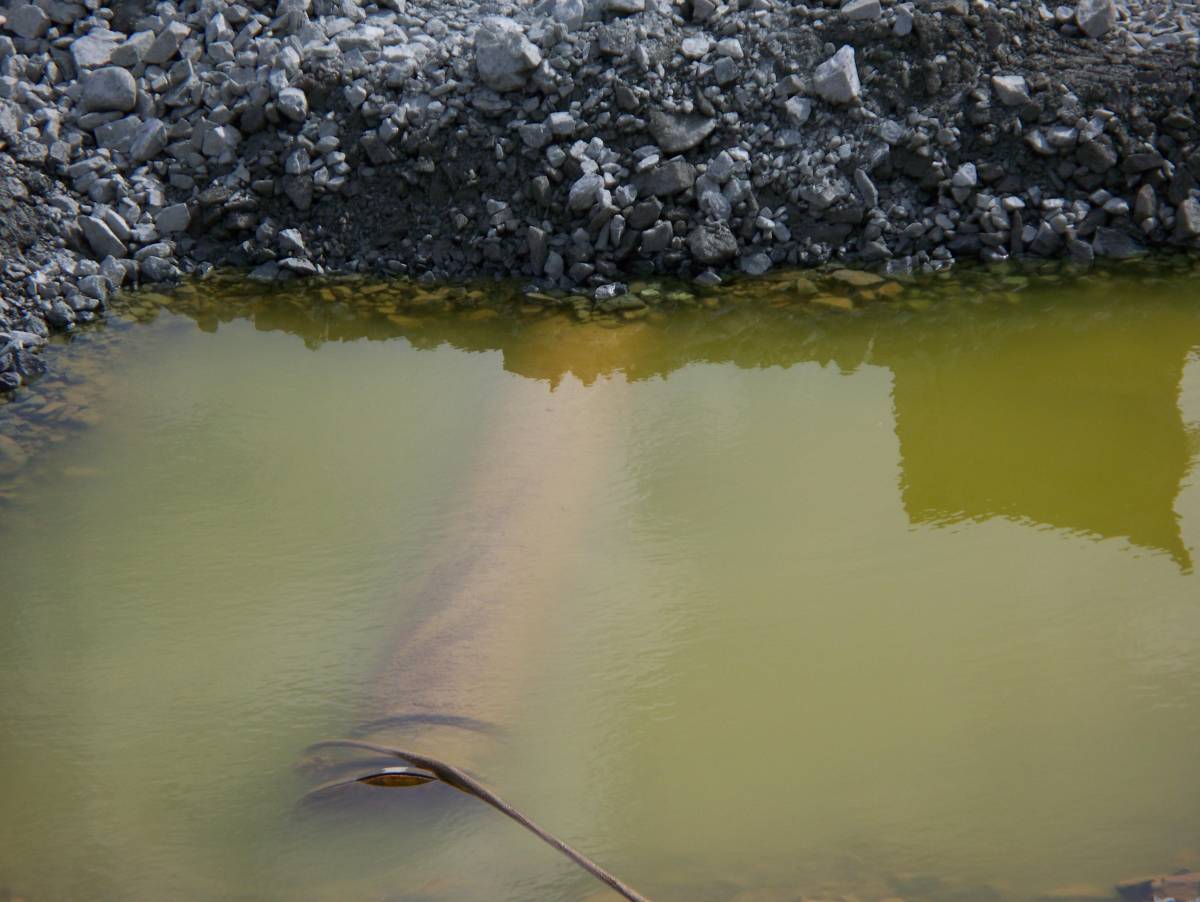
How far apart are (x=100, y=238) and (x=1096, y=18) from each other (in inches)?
283

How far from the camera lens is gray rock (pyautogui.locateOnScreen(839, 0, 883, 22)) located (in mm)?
7820

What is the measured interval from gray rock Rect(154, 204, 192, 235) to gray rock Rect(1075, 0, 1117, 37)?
6.50 meters

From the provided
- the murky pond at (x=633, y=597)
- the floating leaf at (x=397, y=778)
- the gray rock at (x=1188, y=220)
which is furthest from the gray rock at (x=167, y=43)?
the gray rock at (x=1188, y=220)

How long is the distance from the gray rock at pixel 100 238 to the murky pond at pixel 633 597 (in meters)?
0.91

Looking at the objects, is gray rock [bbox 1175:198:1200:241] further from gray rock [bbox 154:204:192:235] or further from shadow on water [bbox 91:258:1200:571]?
gray rock [bbox 154:204:192:235]

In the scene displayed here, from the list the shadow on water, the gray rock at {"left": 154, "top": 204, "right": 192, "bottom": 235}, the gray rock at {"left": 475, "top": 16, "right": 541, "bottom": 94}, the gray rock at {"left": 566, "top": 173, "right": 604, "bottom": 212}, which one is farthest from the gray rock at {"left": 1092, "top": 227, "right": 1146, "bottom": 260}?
the gray rock at {"left": 154, "top": 204, "right": 192, "bottom": 235}

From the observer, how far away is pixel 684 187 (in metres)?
7.49

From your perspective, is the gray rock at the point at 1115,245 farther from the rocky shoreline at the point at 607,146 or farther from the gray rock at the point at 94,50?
the gray rock at the point at 94,50

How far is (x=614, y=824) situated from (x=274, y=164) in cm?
584

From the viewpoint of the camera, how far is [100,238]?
7812 millimetres

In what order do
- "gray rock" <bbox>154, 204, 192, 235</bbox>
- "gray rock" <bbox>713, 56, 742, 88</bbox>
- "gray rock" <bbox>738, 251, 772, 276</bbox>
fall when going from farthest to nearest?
"gray rock" <bbox>154, 204, 192, 235</bbox>
"gray rock" <bbox>713, 56, 742, 88</bbox>
"gray rock" <bbox>738, 251, 772, 276</bbox>

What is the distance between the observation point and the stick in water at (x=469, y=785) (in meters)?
3.59

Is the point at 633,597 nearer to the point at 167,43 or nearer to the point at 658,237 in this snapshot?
the point at 658,237

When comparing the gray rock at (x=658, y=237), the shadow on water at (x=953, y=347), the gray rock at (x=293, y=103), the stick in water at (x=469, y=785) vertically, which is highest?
the gray rock at (x=293, y=103)
